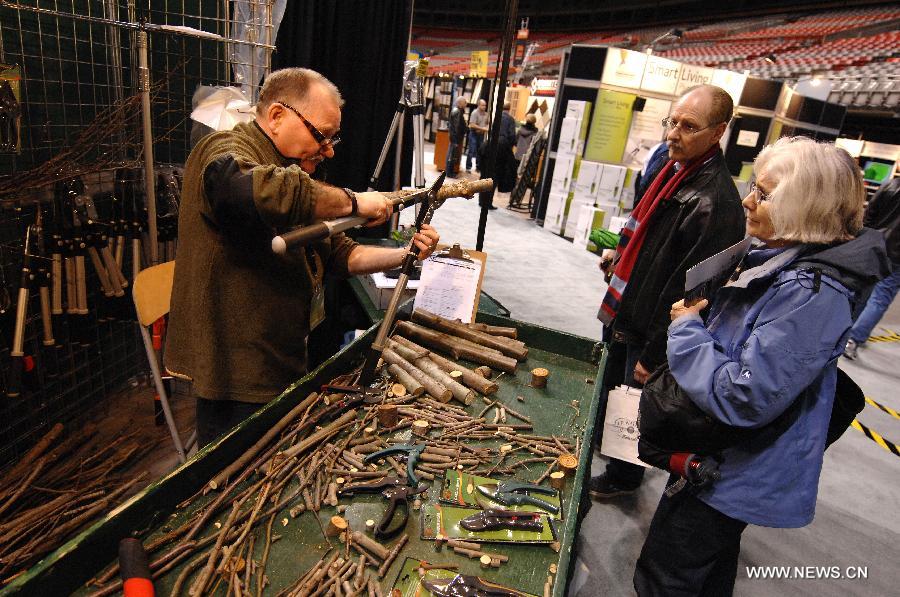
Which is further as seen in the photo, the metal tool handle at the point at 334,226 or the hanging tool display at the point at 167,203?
the hanging tool display at the point at 167,203

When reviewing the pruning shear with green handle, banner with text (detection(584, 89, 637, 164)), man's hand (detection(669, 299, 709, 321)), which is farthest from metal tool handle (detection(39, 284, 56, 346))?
banner with text (detection(584, 89, 637, 164))

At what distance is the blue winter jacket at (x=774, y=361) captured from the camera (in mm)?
1284

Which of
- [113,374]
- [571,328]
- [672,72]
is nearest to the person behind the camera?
[113,374]

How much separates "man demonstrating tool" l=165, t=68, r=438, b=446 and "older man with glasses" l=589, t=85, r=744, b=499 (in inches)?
46.6

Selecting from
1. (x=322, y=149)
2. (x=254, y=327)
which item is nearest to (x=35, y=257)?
(x=254, y=327)

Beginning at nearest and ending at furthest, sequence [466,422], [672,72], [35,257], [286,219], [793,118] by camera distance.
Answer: [286,219] → [466,422] → [35,257] → [672,72] → [793,118]

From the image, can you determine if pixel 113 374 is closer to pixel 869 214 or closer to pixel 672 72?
pixel 869 214

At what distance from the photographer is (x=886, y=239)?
4.72m

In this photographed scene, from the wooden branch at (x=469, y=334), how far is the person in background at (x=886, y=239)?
13.0 ft

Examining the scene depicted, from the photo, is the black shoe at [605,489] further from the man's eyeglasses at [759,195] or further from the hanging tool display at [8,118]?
the hanging tool display at [8,118]

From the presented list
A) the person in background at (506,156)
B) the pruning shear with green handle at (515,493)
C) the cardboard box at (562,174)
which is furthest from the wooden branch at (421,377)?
the person in background at (506,156)

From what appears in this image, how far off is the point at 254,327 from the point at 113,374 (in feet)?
7.50

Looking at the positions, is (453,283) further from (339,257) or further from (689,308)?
(689,308)

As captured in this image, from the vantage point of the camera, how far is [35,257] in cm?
220
